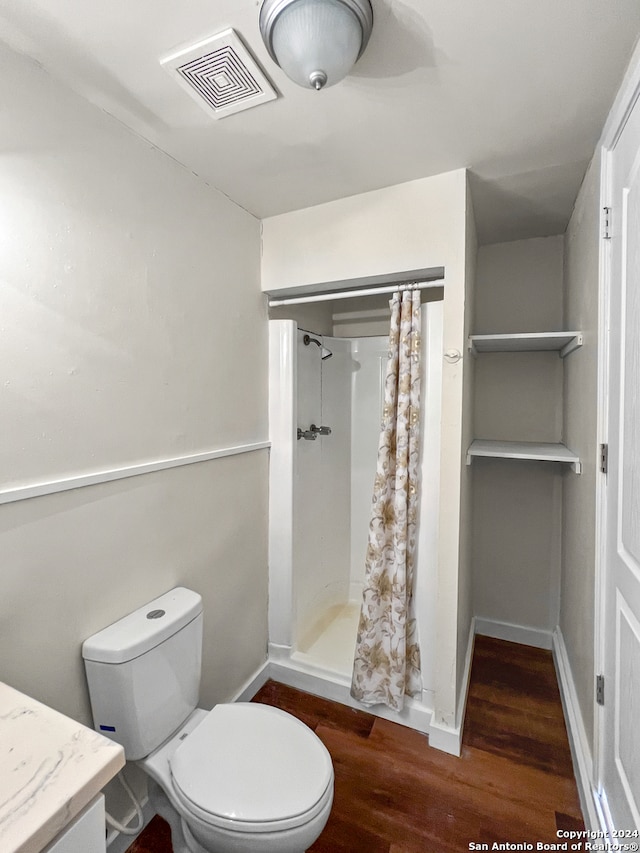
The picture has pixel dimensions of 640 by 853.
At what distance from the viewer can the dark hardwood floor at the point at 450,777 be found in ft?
4.46

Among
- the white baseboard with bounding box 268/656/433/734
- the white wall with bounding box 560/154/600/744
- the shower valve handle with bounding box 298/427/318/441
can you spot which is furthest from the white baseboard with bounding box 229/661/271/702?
the white wall with bounding box 560/154/600/744

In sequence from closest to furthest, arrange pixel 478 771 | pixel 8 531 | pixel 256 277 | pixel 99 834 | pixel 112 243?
pixel 99 834 → pixel 8 531 → pixel 112 243 → pixel 478 771 → pixel 256 277

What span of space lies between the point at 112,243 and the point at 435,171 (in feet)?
4.07

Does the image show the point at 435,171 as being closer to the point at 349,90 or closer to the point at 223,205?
the point at 349,90

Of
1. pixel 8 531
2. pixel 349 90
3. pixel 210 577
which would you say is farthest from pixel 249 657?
pixel 349 90

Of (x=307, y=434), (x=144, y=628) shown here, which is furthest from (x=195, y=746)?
(x=307, y=434)

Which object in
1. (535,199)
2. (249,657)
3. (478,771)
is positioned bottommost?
(478,771)

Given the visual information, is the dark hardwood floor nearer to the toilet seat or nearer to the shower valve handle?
the toilet seat

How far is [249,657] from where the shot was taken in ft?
6.56

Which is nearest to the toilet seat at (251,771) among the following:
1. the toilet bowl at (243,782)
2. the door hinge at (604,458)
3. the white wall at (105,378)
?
the toilet bowl at (243,782)

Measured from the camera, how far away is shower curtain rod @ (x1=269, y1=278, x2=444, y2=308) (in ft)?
5.67

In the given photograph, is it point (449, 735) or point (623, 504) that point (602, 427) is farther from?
point (449, 735)

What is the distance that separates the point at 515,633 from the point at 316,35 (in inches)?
113

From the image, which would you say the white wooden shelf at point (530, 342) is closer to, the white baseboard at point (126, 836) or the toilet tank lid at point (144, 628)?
the toilet tank lid at point (144, 628)
